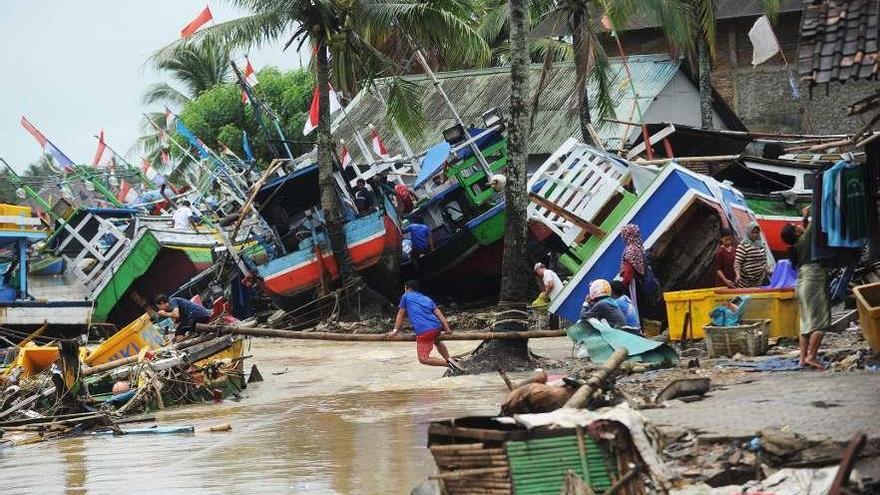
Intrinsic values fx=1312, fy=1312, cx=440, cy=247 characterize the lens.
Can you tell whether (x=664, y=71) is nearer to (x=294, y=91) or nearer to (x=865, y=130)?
(x=294, y=91)

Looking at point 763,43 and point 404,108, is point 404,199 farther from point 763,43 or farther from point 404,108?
point 763,43

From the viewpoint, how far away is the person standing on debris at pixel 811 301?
38.5 ft

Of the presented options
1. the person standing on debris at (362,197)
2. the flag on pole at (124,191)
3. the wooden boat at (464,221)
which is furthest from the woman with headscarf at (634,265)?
the flag on pole at (124,191)

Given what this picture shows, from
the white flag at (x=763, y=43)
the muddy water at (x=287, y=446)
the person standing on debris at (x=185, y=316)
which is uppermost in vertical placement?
the white flag at (x=763, y=43)

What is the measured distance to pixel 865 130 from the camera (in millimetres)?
11672

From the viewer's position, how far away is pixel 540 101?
36.9m

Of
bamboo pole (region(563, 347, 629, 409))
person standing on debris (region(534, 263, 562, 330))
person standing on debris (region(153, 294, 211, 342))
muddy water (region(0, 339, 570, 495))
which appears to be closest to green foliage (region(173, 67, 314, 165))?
person standing on debris (region(153, 294, 211, 342))

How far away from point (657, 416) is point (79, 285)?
24.0 meters

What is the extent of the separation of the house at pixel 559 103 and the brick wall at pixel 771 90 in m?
3.12

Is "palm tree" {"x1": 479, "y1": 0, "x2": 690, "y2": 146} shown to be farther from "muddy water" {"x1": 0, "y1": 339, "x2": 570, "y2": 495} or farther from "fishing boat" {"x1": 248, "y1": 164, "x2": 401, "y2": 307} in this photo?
"muddy water" {"x1": 0, "y1": 339, "x2": 570, "y2": 495}

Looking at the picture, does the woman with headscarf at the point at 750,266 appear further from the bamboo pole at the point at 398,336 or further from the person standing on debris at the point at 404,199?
the person standing on debris at the point at 404,199

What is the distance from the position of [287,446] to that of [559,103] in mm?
24499

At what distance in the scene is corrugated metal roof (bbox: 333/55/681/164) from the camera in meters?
34.7

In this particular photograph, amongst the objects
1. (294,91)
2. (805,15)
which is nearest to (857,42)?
(805,15)
